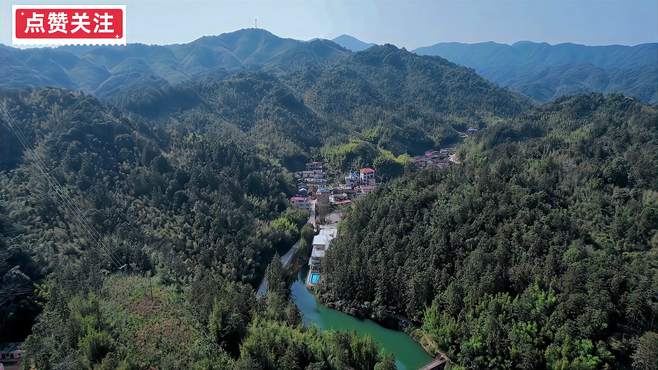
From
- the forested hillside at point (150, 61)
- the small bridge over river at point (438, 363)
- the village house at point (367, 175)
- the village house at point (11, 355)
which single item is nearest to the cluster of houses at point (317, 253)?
the small bridge over river at point (438, 363)

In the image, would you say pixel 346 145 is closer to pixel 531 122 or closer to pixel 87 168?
pixel 531 122

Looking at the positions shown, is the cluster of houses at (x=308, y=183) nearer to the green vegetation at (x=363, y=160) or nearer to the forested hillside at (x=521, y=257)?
the green vegetation at (x=363, y=160)

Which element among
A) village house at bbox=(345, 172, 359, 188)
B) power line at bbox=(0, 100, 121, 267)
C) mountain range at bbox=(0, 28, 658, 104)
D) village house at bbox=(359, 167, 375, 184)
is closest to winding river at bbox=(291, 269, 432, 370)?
power line at bbox=(0, 100, 121, 267)

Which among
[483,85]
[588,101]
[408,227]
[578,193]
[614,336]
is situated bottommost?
[614,336]

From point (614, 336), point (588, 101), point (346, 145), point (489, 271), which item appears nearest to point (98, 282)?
point (489, 271)

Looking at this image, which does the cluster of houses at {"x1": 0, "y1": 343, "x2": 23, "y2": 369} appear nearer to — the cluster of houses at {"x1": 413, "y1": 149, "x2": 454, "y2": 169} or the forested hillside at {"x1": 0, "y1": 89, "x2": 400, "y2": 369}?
the forested hillside at {"x1": 0, "y1": 89, "x2": 400, "y2": 369}

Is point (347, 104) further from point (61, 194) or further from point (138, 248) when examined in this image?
point (138, 248)
